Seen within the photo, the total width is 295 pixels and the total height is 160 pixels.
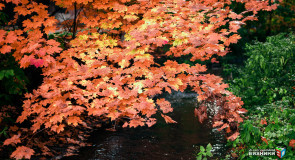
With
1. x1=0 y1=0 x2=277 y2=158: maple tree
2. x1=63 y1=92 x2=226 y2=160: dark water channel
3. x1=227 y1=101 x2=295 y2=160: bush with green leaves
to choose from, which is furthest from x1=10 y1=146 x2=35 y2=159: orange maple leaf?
x1=227 y1=101 x2=295 y2=160: bush with green leaves

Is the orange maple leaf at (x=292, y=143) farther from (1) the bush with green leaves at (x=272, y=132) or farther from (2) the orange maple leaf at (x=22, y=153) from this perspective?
(2) the orange maple leaf at (x=22, y=153)

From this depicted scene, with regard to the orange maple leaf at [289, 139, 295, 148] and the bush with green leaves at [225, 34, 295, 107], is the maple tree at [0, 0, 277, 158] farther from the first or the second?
the bush with green leaves at [225, 34, 295, 107]

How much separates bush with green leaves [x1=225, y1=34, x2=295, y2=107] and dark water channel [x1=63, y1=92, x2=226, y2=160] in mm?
1868

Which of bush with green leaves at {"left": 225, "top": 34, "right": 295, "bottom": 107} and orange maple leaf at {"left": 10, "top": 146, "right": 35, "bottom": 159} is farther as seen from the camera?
bush with green leaves at {"left": 225, "top": 34, "right": 295, "bottom": 107}

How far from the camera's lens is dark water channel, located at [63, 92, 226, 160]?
6.98 metres

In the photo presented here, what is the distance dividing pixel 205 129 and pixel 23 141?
626 cm

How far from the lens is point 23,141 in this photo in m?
6.19

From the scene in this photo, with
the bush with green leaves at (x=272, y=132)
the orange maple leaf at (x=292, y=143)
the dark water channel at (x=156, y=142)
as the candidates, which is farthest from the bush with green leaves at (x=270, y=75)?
the orange maple leaf at (x=292, y=143)

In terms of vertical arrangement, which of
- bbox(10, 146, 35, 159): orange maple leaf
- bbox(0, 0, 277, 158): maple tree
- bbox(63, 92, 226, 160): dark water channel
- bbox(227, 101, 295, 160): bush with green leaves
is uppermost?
bbox(0, 0, 277, 158): maple tree

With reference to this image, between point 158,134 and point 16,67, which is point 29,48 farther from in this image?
point 158,134

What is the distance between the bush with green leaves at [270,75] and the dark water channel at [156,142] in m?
1.87

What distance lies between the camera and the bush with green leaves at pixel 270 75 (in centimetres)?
716

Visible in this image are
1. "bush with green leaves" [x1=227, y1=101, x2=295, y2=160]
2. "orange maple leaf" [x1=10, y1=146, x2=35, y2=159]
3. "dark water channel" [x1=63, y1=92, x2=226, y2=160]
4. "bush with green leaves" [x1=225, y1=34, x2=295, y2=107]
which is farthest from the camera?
"bush with green leaves" [x1=225, y1=34, x2=295, y2=107]

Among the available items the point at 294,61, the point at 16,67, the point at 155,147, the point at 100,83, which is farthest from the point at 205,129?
the point at 16,67
